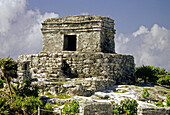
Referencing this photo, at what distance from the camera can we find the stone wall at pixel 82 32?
16241 mm

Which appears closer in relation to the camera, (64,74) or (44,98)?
(44,98)

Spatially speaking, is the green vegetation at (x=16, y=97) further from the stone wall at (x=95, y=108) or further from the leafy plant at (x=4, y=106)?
the stone wall at (x=95, y=108)

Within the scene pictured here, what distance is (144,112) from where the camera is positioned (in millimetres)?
8297

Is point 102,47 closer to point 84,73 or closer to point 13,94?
point 84,73

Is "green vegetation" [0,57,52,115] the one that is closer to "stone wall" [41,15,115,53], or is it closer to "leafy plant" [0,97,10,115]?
"leafy plant" [0,97,10,115]

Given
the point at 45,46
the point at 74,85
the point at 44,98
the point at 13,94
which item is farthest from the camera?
the point at 45,46

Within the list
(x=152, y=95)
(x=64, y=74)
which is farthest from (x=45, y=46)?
(x=152, y=95)

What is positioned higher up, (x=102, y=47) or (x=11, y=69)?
(x=102, y=47)

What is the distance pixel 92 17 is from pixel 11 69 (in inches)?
299

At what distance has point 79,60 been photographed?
585 inches

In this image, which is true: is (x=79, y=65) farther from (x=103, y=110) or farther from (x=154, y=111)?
(x=154, y=111)

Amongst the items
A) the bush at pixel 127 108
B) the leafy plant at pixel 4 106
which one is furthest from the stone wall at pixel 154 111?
the leafy plant at pixel 4 106

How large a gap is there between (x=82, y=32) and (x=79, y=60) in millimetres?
2705

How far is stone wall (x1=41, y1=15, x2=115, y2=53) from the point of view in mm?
16241
